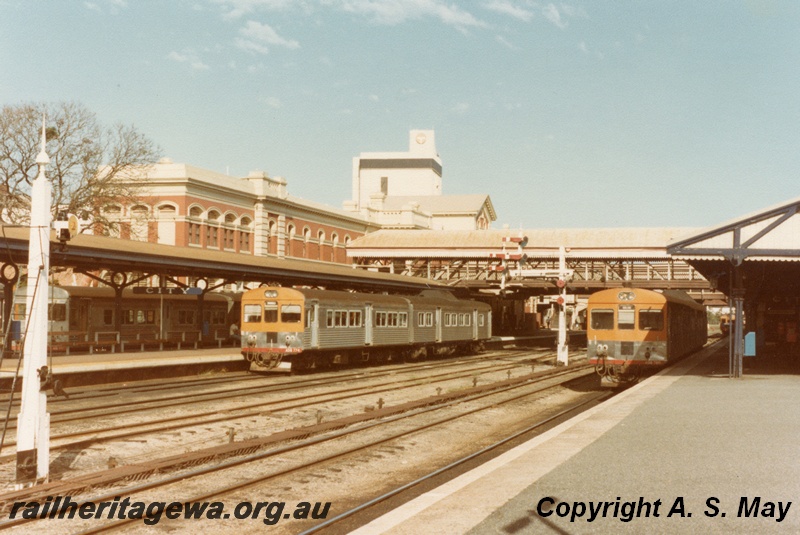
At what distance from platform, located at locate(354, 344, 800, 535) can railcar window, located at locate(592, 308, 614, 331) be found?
29.4 ft

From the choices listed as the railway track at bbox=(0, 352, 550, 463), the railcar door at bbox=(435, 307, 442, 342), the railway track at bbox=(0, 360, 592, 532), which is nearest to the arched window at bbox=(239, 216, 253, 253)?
the railcar door at bbox=(435, 307, 442, 342)

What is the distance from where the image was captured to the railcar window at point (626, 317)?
80.9 ft

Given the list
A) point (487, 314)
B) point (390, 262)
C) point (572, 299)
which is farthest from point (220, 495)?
point (390, 262)

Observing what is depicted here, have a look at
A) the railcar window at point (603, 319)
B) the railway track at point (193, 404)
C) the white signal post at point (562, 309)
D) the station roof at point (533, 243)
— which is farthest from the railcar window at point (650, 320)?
the station roof at point (533, 243)

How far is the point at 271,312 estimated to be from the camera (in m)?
28.4

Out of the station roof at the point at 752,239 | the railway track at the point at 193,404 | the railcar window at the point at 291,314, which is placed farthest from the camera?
the railcar window at the point at 291,314

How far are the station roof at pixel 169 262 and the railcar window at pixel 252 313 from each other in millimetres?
1894

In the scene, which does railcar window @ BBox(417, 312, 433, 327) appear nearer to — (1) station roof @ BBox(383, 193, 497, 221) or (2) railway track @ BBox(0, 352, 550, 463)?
(2) railway track @ BBox(0, 352, 550, 463)

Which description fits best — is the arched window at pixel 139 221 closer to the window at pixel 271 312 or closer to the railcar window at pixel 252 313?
the railcar window at pixel 252 313

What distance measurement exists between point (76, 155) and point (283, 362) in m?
23.1

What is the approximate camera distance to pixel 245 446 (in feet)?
43.1

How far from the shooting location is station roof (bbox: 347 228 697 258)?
1853 inches

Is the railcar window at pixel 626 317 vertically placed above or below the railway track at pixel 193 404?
above

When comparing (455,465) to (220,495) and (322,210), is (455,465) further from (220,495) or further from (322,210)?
(322,210)
